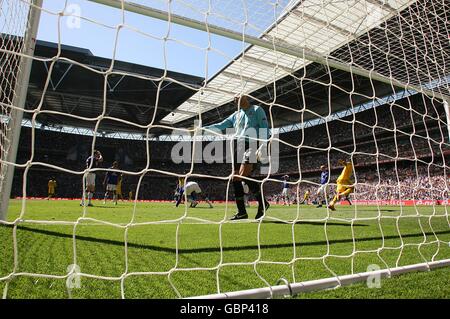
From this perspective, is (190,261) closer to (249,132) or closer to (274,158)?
(249,132)

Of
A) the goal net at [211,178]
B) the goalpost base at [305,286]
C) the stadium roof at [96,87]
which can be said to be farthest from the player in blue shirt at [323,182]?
the stadium roof at [96,87]

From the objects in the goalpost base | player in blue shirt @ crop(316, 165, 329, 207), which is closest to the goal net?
the goalpost base

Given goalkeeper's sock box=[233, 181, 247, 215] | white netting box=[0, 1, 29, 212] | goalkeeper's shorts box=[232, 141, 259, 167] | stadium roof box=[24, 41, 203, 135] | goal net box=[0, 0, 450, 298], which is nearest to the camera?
goal net box=[0, 0, 450, 298]

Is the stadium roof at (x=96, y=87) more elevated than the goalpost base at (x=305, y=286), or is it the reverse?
the stadium roof at (x=96, y=87)

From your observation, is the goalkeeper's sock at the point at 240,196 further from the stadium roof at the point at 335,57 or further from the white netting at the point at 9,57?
the white netting at the point at 9,57

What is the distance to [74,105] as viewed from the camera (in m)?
27.7

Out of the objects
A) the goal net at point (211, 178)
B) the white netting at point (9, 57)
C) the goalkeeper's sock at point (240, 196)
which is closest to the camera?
the goal net at point (211, 178)

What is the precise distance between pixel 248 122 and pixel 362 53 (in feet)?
10.9

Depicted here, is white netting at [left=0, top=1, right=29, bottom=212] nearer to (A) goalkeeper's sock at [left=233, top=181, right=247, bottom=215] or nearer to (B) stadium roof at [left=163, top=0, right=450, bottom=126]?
(B) stadium roof at [left=163, top=0, right=450, bottom=126]

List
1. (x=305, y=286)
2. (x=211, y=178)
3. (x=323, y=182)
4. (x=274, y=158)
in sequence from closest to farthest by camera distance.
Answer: (x=305, y=286), (x=211, y=178), (x=323, y=182), (x=274, y=158)

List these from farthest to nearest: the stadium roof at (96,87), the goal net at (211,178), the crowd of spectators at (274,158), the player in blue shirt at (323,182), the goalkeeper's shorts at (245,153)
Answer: the crowd of spectators at (274,158) → the stadium roof at (96,87) → the goalkeeper's shorts at (245,153) → the player in blue shirt at (323,182) → the goal net at (211,178)

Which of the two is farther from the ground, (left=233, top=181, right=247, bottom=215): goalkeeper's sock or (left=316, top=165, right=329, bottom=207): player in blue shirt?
(left=316, top=165, right=329, bottom=207): player in blue shirt

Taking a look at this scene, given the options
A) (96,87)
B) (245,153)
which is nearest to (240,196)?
(245,153)

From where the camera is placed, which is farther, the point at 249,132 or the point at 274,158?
the point at 274,158
